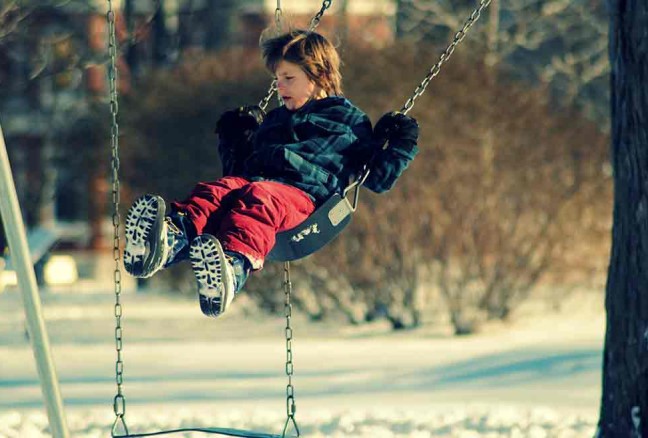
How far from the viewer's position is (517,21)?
23.3 metres

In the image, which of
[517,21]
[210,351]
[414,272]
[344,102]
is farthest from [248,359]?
[517,21]

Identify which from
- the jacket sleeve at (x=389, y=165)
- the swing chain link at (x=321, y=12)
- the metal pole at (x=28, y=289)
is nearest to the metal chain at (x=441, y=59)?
the jacket sleeve at (x=389, y=165)

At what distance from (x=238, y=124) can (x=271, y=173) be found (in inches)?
17.4

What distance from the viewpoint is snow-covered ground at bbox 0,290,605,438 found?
9.65 metres

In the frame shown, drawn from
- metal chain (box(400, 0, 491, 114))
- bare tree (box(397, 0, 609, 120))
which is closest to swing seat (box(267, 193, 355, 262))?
metal chain (box(400, 0, 491, 114))

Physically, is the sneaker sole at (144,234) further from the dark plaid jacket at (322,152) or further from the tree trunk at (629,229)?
the tree trunk at (629,229)

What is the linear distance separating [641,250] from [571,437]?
1.97 meters

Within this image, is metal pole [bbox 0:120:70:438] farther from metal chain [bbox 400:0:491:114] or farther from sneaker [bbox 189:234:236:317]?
metal chain [bbox 400:0:491:114]

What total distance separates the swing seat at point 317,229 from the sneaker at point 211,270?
1.78 ft

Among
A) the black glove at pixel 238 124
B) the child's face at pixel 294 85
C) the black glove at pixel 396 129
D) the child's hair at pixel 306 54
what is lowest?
the black glove at pixel 396 129

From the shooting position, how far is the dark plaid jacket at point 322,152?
18.8 feet

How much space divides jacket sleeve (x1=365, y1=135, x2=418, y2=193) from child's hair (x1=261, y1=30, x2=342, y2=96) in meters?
0.39

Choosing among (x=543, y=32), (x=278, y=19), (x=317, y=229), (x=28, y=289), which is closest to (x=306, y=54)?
(x=278, y=19)

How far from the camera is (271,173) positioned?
228 inches
